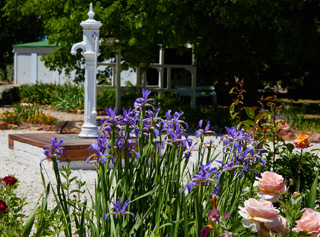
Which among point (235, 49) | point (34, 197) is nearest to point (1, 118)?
point (235, 49)

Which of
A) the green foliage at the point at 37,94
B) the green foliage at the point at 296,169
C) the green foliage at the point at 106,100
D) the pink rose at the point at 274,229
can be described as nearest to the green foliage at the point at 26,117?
the green foliage at the point at 106,100

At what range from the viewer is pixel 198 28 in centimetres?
1266

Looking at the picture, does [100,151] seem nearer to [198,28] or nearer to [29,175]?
[29,175]

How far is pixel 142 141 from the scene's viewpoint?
105 inches

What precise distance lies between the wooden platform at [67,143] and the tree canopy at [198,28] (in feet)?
12.5

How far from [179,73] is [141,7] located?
7850 millimetres

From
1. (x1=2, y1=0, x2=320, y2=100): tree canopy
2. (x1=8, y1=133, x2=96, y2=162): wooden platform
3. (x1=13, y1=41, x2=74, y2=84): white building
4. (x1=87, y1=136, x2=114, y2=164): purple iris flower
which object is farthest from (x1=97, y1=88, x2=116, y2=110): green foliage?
(x1=87, y1=136, x2=114, y2=164): purple iris flower

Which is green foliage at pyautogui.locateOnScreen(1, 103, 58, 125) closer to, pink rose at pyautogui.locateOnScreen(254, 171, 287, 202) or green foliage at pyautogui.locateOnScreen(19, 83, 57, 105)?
green foliage at pyautogui.locateOnScreen(19, 83, 57, 105)

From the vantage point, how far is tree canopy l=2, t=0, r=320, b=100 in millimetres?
11047

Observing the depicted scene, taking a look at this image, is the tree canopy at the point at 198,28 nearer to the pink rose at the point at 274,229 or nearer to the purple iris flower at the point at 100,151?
the purple iris flower at the point at 100,151

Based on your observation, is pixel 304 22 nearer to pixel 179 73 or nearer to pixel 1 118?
pixel 179 73

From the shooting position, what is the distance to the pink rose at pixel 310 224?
196 centimetres

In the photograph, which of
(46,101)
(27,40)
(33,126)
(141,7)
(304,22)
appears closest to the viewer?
(141,7)

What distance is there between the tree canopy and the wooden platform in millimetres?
3798
